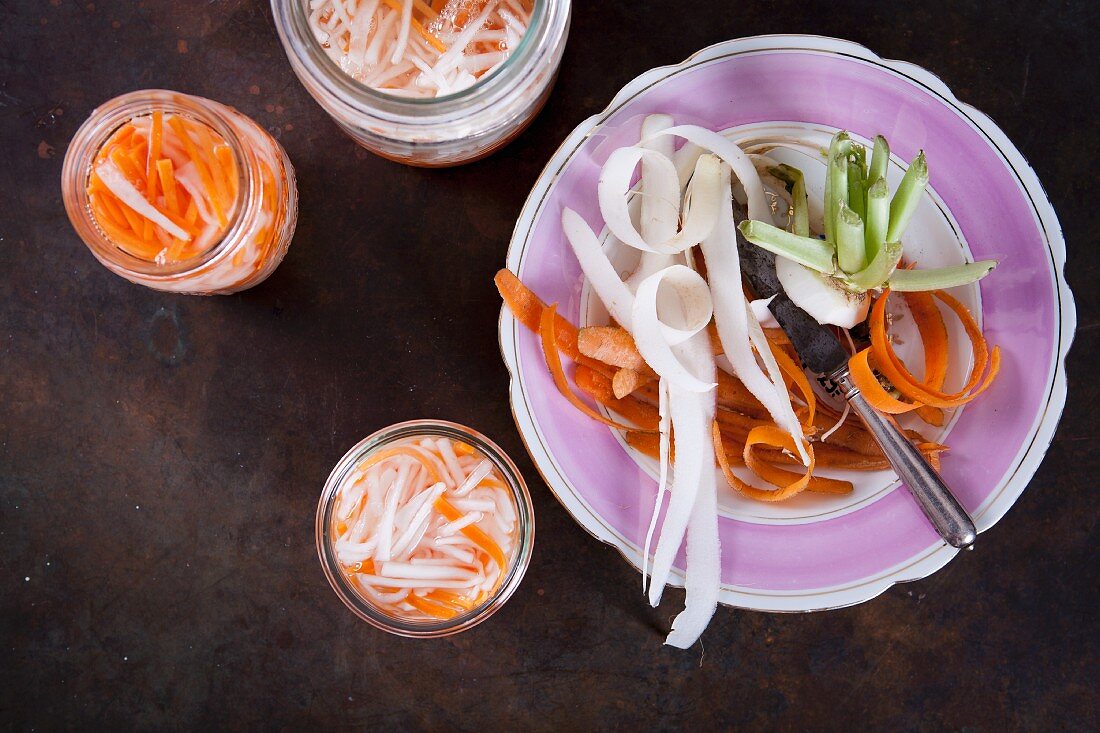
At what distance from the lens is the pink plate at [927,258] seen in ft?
3.65

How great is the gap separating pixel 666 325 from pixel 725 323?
0.26 ft

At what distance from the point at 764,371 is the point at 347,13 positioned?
75cm

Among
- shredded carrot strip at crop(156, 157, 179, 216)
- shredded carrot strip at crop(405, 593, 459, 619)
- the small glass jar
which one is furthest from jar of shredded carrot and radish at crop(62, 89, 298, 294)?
shredded carrot strip at crop(405, 593, 459, 619)

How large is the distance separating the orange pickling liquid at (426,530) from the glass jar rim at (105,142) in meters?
0.39

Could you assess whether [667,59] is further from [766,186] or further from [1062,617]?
[1062,617]

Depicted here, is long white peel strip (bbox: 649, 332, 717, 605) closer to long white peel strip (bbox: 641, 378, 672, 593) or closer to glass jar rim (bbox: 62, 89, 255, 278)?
long white peel strip (bbox: 641, 378, 672, 593)

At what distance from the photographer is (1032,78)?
128 cm

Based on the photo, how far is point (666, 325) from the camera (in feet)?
3.63

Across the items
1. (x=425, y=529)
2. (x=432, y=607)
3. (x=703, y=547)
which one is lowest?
(x=432, y=607)

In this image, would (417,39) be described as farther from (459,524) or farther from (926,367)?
(926,367)

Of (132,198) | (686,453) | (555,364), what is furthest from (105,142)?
(686,453)

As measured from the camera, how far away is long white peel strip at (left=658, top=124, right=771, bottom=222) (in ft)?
3.50

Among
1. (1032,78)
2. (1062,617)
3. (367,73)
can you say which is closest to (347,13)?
(367,73)

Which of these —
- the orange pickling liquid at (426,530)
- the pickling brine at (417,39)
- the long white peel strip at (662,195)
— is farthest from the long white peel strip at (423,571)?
the pickling brine at (417,39)
